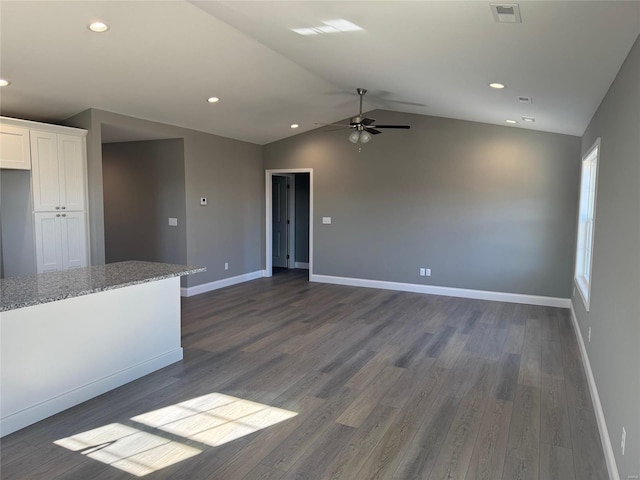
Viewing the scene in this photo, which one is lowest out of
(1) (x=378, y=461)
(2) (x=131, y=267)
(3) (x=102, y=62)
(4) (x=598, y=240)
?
(1) (x=378, y=461)

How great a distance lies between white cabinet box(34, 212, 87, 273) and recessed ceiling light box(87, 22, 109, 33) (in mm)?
2277

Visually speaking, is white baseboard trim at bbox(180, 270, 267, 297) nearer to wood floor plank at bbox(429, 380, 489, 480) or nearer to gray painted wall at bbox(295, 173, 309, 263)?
gray painted wall at bbox(295, 173, 309, 263)

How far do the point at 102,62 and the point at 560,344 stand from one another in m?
5.46

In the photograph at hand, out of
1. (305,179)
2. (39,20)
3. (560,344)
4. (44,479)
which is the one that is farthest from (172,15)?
(305,179)

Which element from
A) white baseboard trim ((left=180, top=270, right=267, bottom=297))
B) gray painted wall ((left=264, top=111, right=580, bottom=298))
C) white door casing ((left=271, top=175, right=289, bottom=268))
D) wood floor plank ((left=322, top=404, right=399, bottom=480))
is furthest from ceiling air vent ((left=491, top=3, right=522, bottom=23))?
white door casing ((left=271, top=175, right=289, bottom=268))


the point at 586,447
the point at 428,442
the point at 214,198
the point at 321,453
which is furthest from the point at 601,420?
the point at 214,198

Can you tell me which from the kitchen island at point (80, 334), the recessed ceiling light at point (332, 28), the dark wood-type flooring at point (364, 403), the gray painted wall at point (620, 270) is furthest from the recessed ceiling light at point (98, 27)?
the gray painted wall at point (620, 270)

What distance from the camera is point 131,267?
156 inches

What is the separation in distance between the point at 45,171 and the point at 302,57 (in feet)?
10.2

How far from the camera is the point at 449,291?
6.93 meters

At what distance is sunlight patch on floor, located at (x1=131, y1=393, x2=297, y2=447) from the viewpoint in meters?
2.80

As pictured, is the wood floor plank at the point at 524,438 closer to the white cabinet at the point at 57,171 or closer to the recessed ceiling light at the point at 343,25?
the recessed ceiling light at the point at 343,25

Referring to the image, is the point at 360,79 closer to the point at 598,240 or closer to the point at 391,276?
the point at 598,240

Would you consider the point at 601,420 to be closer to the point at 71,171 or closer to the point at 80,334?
the point at 80,334
